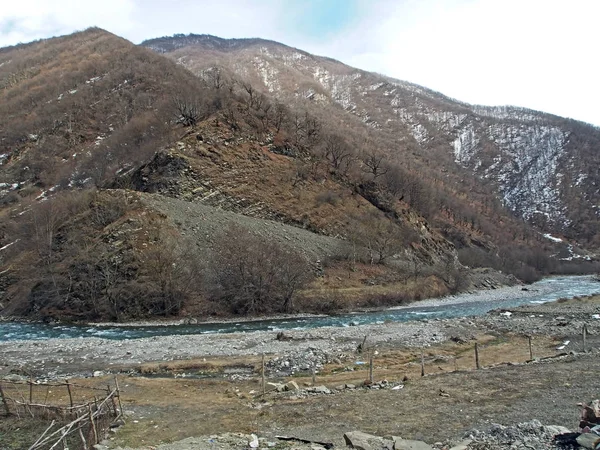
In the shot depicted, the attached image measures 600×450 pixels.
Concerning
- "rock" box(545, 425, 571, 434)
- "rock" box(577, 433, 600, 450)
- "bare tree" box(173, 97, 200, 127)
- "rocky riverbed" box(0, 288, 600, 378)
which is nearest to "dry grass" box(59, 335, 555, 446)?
"rocky riverbed" box(0, 288, 600, 378)

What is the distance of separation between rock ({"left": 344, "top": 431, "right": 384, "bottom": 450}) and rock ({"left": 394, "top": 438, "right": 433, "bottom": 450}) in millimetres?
452

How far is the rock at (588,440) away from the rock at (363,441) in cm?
489

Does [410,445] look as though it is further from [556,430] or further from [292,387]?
[292,387]

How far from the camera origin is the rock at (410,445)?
482 inches

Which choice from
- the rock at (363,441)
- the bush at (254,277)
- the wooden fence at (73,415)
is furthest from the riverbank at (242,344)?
the bush at (254,277)

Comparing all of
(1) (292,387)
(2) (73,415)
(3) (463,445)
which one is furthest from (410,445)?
(2) (73,415)

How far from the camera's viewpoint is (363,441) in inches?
504

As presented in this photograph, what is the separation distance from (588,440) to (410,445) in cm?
429

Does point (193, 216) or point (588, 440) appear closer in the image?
point (588, 440)

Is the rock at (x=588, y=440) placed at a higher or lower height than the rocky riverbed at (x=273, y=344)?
higher

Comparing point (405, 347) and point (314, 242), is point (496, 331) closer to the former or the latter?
point (405, 347)

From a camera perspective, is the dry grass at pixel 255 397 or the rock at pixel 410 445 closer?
the rock at pixel 410 445

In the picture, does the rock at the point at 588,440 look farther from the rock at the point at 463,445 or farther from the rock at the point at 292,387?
the rock at the point at 292,387

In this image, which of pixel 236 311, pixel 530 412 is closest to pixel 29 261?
pixel 236 311
